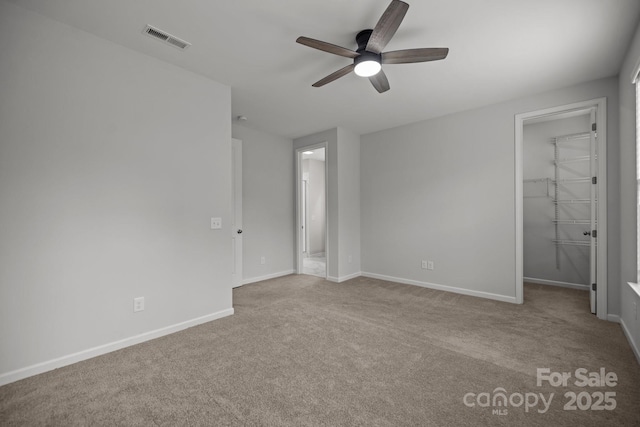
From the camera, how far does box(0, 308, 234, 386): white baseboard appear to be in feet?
6.47

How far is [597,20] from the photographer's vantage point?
213cm

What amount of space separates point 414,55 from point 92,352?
3.48 metres

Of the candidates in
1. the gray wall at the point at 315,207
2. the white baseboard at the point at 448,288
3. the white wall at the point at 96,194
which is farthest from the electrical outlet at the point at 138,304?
the gray wall at the point at 315,207

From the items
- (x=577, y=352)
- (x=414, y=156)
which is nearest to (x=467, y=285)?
(x=577, y=352)

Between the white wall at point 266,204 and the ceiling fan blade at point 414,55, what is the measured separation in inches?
118

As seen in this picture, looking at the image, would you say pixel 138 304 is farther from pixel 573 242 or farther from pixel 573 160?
pixel 573 160

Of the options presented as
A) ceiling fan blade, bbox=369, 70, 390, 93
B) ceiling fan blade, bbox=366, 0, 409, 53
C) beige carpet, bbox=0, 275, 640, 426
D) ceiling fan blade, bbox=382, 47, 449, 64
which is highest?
ceiling fan blade, bbox=366, 0, 409, 53

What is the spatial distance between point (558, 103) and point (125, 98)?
15.2ft

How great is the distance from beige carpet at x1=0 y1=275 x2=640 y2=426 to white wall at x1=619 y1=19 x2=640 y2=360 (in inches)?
12.1

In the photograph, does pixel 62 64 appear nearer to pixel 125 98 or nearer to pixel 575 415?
pixel 125 98

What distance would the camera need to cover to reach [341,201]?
4.84 m

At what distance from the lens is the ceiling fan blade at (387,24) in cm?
171

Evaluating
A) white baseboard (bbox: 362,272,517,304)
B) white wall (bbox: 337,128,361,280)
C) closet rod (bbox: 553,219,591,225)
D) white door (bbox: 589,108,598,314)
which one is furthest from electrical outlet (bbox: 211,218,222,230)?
closet rod (bbox: 553,219,591,225)

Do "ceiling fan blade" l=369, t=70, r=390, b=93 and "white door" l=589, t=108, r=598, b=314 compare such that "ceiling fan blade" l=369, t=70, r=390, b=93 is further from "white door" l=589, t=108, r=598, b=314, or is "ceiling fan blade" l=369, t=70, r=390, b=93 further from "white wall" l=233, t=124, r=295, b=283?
"white wall" l=233, t=124, r=295, b=283
